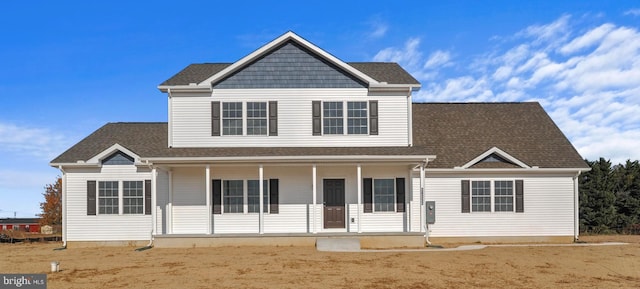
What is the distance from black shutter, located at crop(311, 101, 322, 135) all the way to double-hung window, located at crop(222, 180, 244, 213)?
3419 mm

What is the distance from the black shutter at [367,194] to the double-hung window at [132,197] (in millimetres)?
8474

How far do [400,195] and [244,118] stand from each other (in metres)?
6.52

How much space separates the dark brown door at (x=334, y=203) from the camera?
21094 mm

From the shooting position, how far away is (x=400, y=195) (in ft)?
69.8

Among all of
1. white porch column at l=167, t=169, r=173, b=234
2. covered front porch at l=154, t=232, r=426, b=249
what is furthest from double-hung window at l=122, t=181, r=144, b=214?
covered front porch at l=154, t=232, r=426, b=249

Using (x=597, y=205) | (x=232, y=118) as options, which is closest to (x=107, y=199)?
(x=232, y=118)

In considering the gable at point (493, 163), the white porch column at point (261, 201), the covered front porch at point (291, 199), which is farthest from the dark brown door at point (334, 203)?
the gable at point (493, 163)

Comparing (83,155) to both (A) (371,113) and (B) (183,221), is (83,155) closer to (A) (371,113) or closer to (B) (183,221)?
(B) (183,221)

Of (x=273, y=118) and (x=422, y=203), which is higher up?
(x=273, y=118)

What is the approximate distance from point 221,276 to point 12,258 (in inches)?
355

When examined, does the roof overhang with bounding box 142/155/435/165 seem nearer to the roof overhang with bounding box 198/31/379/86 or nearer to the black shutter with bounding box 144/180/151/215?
the black shutter with bounding box 144/180/151/215

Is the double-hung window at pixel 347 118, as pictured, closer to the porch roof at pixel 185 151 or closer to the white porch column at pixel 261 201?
the porch roof at pixel 185 151

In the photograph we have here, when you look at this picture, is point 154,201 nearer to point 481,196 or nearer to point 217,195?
point 217,195

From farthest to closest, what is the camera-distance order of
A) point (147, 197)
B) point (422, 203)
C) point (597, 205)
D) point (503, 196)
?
point (597, 205), point (503, 196), point (147, 197), point (422, 203)
